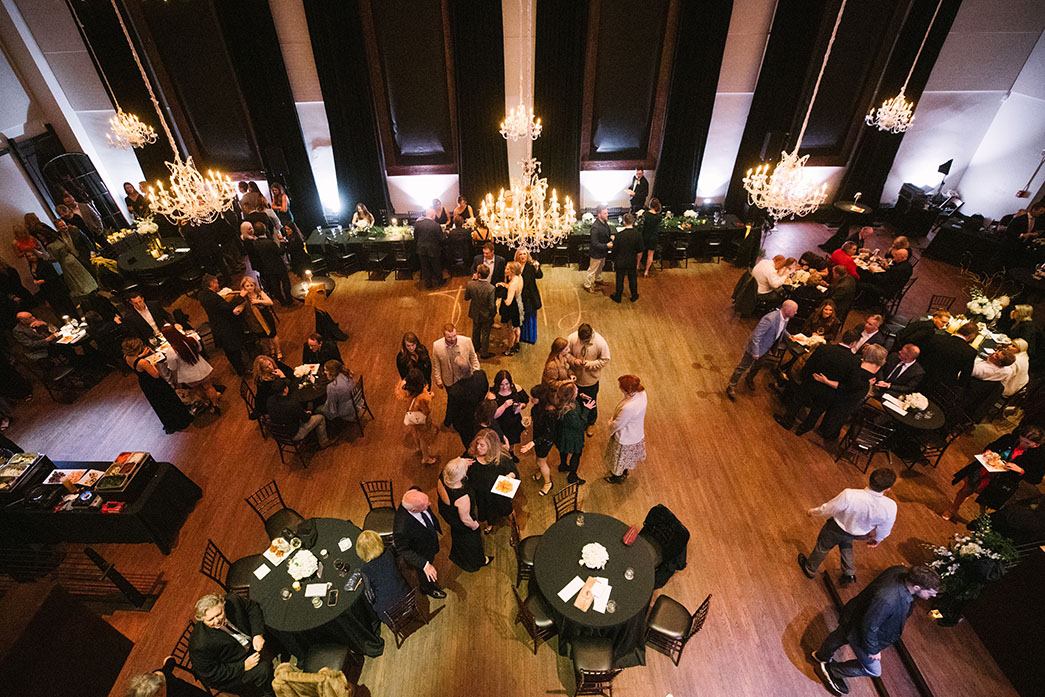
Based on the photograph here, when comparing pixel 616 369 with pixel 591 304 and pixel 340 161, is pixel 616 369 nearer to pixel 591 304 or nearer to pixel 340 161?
pixel 591 304

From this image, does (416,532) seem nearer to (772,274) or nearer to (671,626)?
(671,626)

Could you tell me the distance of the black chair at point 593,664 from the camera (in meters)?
3.59

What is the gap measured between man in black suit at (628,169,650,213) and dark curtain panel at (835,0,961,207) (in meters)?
4.71

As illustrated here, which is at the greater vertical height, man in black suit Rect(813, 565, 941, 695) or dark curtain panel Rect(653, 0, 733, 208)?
dark curtain panel Rect(653, 0, 733, 208)

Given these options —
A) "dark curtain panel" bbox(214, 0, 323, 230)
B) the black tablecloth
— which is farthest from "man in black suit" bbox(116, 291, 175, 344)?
"dark curtain panel" bbox(214, 0, 323, 230)

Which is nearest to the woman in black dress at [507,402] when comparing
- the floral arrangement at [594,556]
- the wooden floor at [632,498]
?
the wooden floor at [632,498]

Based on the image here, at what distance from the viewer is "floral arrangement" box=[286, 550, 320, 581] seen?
3.98 metres

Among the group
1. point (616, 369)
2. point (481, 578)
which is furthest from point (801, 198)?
point (481, 578)

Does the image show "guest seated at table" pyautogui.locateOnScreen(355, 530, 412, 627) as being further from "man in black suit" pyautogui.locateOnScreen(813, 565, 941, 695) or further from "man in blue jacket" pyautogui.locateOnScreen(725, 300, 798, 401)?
"man in blue jacket" pyautogui.locateOnScreen(725, 300, 798, 401)

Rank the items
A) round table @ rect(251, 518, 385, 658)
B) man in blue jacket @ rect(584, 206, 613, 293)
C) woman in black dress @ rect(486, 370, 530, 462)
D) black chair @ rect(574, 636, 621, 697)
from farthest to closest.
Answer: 1. man in blue jacket @ rect(584, 206, 613, 293)
2. woman in black dress @ rect(486, 370, 530, 462)
3. round table @ rect(251, 518, 385, 658)
4. black chair @ rect(574, 636, 621, 697)

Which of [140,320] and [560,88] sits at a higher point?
[560,88]

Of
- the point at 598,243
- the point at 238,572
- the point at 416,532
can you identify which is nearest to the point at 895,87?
the point at 598,243

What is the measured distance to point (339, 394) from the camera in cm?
559

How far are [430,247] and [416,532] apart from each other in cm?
574
